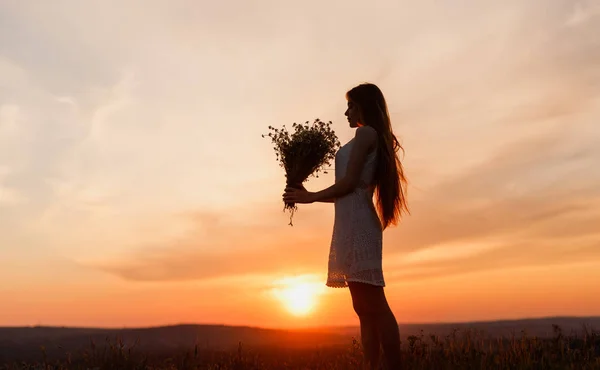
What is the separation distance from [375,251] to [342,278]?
0.35m

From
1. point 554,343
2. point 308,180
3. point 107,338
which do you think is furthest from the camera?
point 554,343

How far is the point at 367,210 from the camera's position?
521 centimetres

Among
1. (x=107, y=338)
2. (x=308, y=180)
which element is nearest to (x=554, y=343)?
(x=308, y=180)

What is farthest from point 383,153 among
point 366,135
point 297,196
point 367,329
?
point 367,329

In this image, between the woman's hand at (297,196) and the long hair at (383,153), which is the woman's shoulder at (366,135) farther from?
the woman's hand at (297,196)

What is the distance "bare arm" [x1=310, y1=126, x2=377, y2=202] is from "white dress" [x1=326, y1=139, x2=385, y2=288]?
0.08 metres

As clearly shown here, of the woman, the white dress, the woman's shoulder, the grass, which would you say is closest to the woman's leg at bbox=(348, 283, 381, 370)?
the woman

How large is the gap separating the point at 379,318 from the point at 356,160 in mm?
1231


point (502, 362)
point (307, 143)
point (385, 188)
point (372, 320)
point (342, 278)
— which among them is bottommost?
point (502, 362)

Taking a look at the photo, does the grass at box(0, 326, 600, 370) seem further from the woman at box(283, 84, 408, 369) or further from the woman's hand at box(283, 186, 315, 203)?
the woman's hand at box(283, 186, 315, 203)

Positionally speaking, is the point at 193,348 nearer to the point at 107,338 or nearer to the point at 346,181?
the point at 107,338

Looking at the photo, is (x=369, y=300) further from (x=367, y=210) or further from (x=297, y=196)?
(x=297, y=196)

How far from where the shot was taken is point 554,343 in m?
7.17

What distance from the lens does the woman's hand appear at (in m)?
5.47
